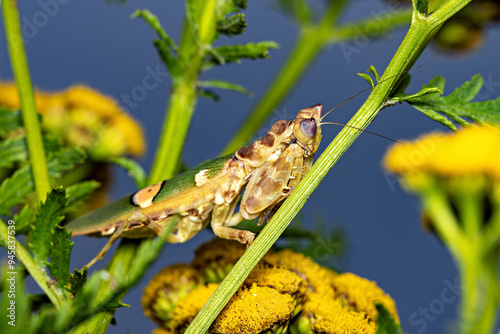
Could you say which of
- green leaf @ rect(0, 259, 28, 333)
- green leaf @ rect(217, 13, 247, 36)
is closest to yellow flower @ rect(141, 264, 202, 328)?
green leaf @ rect(0, 259, 28, 333)

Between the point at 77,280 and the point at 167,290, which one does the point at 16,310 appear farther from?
the point at 167,290

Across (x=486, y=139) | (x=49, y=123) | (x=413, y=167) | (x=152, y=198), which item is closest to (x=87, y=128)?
(x=49, y=123)

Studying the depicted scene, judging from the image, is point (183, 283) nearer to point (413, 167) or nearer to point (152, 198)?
point (152, 198)

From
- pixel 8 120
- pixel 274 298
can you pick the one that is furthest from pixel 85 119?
pixel 274 298

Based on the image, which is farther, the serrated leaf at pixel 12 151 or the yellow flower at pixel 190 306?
the serrated leaf at pixel 12 151

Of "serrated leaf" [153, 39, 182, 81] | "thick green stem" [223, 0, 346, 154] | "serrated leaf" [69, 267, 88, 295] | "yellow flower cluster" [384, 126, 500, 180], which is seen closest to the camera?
"serrated leaf" [69, 267, 88, 295]

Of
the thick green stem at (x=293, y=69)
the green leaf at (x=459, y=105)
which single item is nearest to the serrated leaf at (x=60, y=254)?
the green leaf at (x=459, y=105)

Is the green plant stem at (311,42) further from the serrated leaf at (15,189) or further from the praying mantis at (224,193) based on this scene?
the serrated leaf at (15,189)

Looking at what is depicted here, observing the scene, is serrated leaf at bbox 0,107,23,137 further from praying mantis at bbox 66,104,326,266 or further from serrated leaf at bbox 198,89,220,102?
serrated leaf at bbox 198,89,220,102
